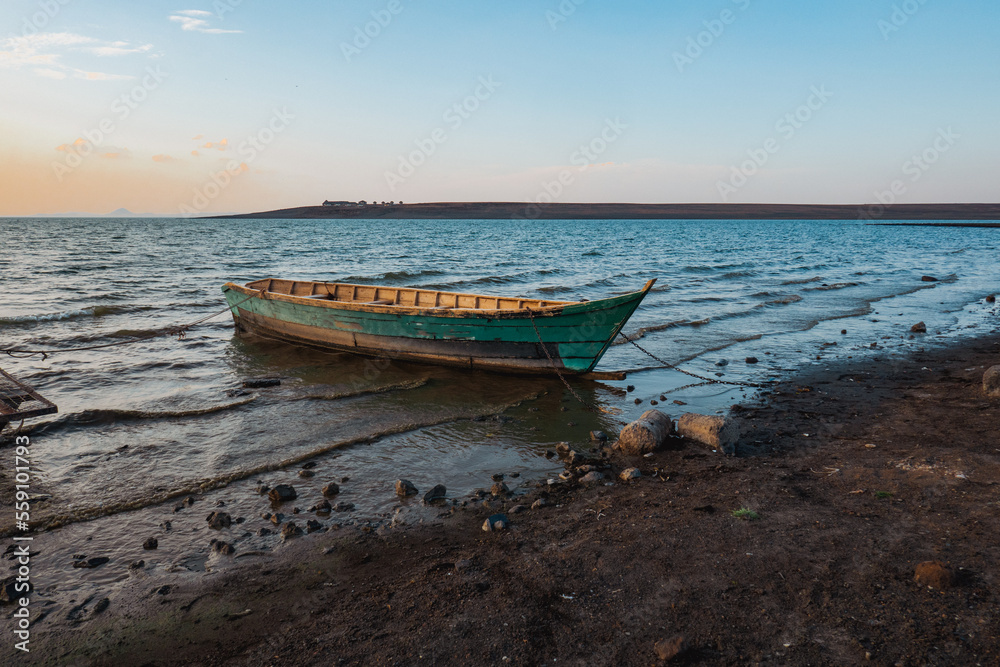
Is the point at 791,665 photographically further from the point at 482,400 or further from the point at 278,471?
the point at 482,400

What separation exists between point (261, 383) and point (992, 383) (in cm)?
1325

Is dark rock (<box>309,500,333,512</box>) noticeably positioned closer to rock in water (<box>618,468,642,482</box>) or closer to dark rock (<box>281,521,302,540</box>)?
dark rock (<box>281,521,302,540</box>)

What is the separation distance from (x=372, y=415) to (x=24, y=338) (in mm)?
12389

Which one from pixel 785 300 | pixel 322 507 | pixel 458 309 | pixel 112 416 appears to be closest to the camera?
pixel 322 507

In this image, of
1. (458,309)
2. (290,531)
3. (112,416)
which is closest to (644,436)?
(290,531)

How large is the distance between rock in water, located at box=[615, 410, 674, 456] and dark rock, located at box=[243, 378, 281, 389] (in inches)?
300

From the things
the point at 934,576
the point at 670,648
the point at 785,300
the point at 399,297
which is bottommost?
the point at 670,648

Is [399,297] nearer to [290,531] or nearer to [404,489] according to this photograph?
[404,489]

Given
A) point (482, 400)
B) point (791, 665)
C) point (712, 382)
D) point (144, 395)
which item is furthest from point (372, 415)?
point (791, 665)

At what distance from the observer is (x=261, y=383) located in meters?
12.0

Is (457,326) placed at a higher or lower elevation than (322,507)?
higher

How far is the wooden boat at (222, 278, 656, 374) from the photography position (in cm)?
1106

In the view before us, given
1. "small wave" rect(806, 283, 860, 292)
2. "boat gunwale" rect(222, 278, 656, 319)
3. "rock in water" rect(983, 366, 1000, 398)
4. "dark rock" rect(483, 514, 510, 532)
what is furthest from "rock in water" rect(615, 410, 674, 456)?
"small wave" rect(806, 283, 860, 292)

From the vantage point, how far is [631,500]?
6344mm
